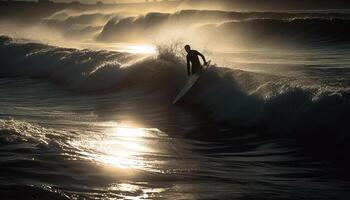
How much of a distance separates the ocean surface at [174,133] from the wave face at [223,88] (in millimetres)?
35

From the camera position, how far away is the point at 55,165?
8.32 m

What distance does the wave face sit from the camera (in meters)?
10.6

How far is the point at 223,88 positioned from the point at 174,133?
3668 millimetres

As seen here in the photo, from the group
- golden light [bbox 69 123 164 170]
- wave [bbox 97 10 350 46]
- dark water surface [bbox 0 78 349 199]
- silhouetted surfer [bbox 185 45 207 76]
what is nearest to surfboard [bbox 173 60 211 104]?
silhouetted surfer [bbox 185 45 207 76]

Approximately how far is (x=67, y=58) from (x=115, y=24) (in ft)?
111

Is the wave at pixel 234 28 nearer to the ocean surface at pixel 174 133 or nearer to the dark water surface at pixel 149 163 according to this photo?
the ocean surface at pixel 174 133

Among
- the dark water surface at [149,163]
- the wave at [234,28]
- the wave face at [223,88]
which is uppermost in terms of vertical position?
the wave at [234,28]

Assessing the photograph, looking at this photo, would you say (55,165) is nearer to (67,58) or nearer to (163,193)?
(163,193)

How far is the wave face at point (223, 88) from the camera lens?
34.8ft

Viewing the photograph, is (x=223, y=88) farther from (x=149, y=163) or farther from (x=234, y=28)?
(x=234, y=28)

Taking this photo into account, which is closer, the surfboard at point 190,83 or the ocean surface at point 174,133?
the ocean surface at point 174,133

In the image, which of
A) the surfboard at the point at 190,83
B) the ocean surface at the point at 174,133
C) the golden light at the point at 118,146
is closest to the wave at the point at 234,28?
the ocean surface at the point at 174,133

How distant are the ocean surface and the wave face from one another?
0.03m

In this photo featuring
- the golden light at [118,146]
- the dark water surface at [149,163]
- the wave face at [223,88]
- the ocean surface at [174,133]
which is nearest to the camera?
the dark water surface at [149,163]
